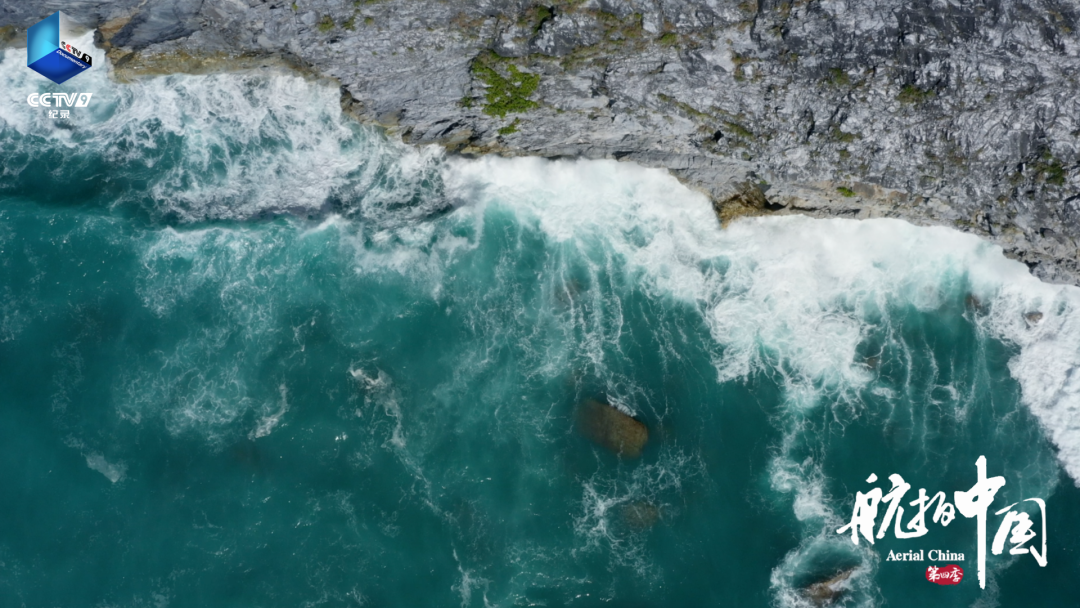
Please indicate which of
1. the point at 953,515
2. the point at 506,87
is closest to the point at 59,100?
the point at 506,87

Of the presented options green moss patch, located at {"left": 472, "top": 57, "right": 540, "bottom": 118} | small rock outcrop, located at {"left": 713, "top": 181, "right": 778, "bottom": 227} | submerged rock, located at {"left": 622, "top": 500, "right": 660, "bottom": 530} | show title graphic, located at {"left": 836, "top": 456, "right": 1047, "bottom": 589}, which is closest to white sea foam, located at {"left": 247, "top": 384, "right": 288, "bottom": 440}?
submerged rock, located at {"left": 622, "top": 500, "right": 660, "bottom": 530}

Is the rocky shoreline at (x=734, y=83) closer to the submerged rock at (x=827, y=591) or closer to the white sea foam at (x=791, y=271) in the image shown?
the white sea foam at (x=791, y=271)

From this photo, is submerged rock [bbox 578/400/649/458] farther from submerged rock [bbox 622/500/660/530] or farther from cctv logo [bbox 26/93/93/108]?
cctv logo [bbox 26/93/93/108]

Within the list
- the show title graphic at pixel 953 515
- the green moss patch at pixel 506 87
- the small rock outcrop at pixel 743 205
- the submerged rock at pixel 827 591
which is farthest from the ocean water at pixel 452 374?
the green moss patch at pixel 506 87

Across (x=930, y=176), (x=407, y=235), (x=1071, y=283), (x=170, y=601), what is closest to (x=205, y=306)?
(x=407, y=235)

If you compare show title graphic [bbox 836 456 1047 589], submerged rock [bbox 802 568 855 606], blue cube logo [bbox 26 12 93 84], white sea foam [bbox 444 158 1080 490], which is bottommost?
submerged rock [bbox 802 568 855 606]

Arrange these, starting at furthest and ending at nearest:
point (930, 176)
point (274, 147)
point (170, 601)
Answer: point (274, 147) → point (930, 176) → point (170, 601)

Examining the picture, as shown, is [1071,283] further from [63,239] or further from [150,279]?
[63,239]
